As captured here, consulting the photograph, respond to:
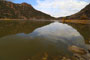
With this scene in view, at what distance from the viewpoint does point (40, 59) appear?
25.1 ft

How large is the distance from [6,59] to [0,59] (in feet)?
1.81

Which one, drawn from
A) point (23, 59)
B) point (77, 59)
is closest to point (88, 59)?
point (77, 59)

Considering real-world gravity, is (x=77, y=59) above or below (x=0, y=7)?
below

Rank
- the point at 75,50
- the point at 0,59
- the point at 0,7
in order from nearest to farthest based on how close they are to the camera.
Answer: the point at 0,59
the point at 75,50
the point at 0,7

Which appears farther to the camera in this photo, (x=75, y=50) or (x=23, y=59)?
(x=75, y=50)

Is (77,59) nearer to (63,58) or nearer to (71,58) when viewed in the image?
(71,58)

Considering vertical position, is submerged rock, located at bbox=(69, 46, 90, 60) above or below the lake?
above

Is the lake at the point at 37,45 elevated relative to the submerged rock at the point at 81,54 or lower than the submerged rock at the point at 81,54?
lower

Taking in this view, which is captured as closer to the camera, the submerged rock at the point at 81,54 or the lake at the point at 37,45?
the submerged rock at the point at 81,54

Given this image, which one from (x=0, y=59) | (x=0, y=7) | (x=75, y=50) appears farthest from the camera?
(x=0, y=7)

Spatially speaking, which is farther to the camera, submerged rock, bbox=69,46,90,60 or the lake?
the lake

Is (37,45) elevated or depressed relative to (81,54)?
depressed

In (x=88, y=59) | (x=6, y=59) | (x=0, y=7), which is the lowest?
(x=6, y=59)

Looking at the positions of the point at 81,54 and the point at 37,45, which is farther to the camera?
the point at 37,45
